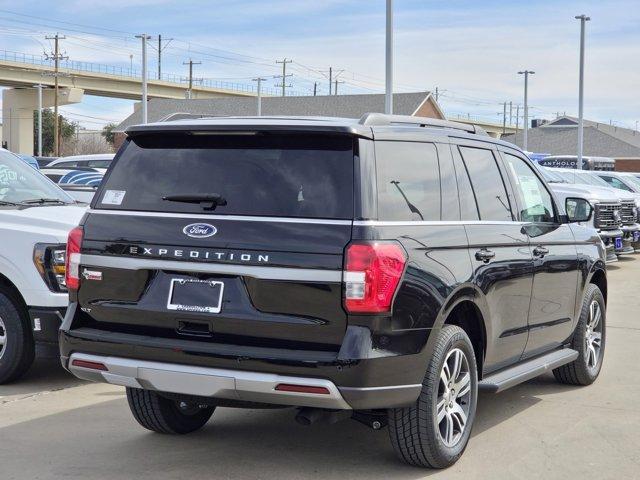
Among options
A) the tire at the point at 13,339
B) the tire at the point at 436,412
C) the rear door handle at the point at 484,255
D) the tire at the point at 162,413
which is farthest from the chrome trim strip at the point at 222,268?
the tire at the point at 13,339

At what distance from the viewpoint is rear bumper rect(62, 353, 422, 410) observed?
4738 mm

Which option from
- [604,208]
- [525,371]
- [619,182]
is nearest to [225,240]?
[525,371]

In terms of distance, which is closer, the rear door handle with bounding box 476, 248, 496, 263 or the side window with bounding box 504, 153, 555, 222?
the rear door handle with bounding box 476, 248, 496, 263

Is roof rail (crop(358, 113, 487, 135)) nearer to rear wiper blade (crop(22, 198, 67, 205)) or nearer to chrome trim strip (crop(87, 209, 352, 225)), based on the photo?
chrome trim strip (crop(87, 209, 352, 225))

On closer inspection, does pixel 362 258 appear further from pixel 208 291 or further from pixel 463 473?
pixel 463 473

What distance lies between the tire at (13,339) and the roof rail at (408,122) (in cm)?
349

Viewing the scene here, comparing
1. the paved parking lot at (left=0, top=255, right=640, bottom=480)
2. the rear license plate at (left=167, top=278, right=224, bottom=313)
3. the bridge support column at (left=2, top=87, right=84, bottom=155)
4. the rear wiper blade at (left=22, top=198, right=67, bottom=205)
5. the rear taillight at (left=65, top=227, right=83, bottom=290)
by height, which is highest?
the bridge support column at (left=2, top=87, right=84, bottom=155)

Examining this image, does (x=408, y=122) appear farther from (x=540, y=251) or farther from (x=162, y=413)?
(x=162, y=413)

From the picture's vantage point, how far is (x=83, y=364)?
5.32 metres

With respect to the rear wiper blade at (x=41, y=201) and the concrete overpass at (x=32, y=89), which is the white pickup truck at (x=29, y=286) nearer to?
the rear wiper blade at (x=41, y=201)

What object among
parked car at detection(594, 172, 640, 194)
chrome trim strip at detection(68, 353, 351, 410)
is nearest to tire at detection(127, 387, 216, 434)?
chrome trim strip at detection(68, 353, 351, 410)

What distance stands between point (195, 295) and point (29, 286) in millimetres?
2954

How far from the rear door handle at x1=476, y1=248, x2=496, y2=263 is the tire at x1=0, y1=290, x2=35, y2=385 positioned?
12.3 ft

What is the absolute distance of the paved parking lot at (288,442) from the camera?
5.48m
